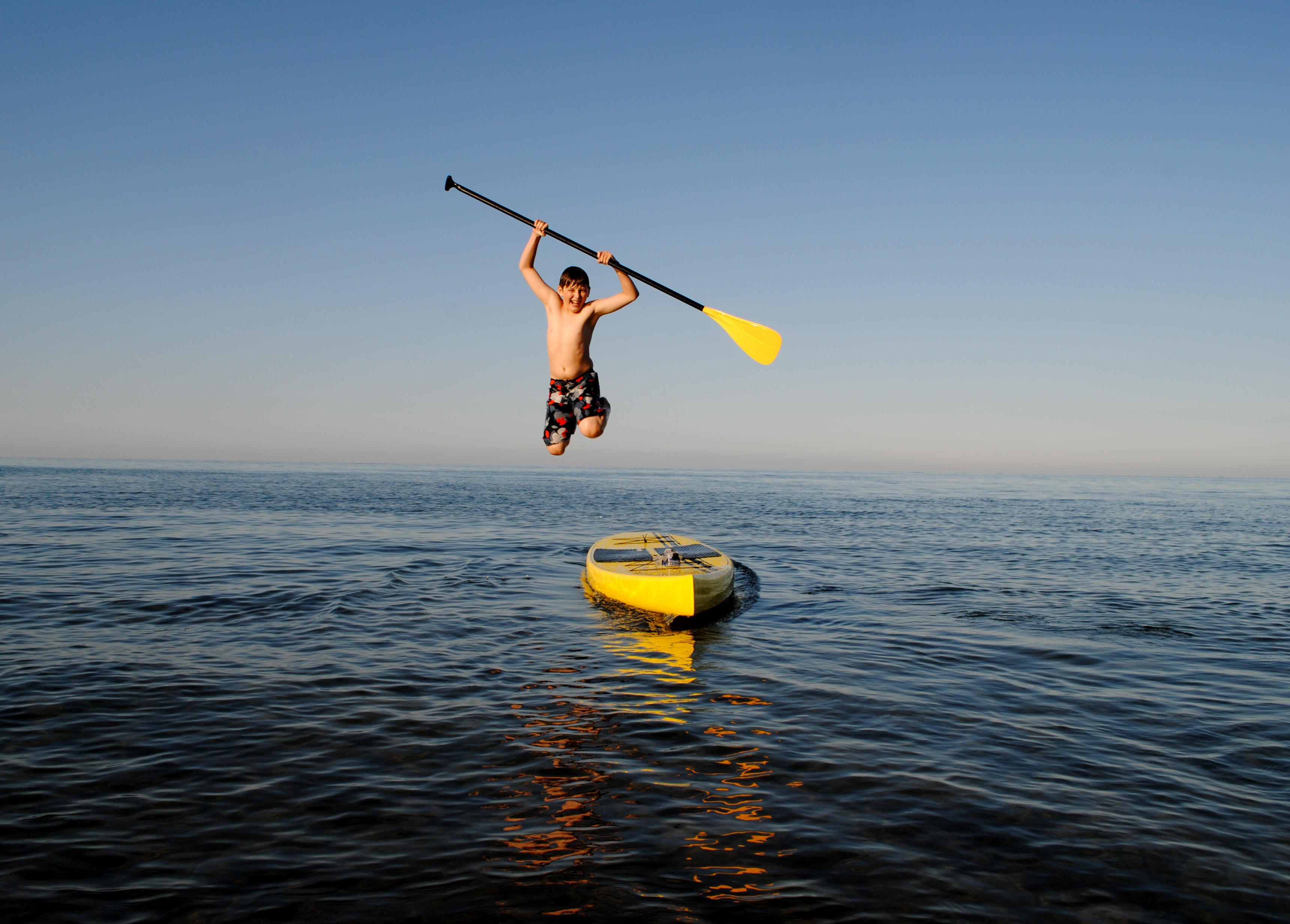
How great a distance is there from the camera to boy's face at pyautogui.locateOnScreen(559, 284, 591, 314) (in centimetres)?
942

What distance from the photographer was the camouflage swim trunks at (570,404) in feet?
32.0

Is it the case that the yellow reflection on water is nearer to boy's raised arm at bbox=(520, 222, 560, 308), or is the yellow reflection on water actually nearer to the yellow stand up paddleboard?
the yellow stand up paddleboard

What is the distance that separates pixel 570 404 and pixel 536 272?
1719mm

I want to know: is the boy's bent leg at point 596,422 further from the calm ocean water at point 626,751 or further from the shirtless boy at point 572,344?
the calm ocean water at point 626,751

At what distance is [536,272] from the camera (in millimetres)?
9578

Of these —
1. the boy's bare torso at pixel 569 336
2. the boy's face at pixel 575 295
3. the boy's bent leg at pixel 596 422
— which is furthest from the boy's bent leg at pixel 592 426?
the boy's face at pixel 575 295

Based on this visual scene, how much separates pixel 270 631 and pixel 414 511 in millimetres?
34859

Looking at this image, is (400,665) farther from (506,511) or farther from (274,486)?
(274,486)

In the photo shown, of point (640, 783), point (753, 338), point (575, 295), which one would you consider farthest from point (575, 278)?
point (640, 783)

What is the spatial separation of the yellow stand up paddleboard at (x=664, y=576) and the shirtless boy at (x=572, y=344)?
6194 millimetres

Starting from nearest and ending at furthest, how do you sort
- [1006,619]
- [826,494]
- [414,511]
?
1. [1006,619]
2. [414,511]
3. [826,494]

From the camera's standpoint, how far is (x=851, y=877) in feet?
19.2

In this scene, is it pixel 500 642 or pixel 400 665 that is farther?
pixel 500 642

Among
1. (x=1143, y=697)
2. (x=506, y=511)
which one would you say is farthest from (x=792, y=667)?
(x=506, y=511)
